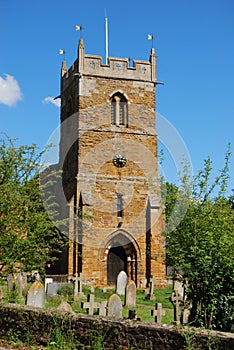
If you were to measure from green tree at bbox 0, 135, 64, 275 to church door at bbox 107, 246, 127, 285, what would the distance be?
46.2 feet

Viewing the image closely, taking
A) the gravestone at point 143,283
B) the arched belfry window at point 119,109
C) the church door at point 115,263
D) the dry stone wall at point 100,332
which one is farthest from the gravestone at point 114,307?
the arched belfry window at point 119,109

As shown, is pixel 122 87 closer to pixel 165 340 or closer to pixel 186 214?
pixel 186 214

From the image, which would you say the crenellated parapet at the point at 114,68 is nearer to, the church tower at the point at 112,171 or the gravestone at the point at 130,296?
the church tower at the point at 112,171

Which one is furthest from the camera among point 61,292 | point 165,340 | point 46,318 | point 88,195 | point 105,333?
point 88,195

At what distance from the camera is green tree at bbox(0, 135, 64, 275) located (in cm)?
1202

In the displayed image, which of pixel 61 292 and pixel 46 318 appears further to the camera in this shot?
pixel 61 292

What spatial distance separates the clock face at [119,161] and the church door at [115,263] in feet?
15.7

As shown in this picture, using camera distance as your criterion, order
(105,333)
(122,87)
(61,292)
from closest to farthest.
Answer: (105,333) < (61,292) < (122,87)

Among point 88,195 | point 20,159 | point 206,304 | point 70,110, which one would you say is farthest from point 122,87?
point 206,304

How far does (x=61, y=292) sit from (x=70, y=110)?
47.2 ft

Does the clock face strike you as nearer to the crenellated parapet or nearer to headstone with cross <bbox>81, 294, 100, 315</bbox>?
the crenellated parapet

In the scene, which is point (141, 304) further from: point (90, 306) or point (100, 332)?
point (100, 332)

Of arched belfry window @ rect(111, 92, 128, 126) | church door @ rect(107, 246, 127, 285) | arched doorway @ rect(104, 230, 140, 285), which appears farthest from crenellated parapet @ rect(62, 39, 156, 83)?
church door @ rect(107, 246, 127, 285)

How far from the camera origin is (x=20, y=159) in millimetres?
13320
